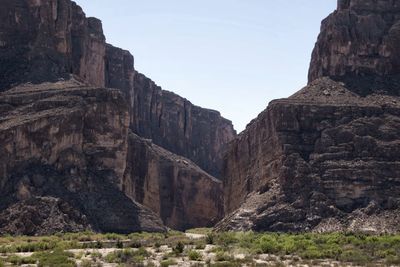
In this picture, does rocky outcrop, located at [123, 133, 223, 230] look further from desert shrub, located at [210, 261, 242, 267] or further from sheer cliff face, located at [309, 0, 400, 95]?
desert shrub, located at [210, 261, 242, 267]

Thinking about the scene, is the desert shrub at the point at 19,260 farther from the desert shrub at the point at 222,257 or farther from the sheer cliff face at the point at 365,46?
the sheer cliff face at the point at 365,46

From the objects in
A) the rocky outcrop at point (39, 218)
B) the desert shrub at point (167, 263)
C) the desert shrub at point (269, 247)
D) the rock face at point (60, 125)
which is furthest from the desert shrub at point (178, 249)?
the rock face at point (60, 125)

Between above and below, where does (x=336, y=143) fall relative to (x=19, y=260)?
above

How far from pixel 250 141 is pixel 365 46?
21.5 m

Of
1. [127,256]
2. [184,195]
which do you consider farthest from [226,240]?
[184,195]

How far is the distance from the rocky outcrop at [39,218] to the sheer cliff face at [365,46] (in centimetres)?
4433

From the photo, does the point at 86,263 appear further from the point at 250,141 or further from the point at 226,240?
the point at 250,141

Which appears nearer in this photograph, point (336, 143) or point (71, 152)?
point (71, 152)

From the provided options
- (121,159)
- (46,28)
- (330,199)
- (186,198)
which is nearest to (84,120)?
(121,159)

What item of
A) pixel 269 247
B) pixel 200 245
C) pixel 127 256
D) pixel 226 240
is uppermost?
pixel 226 240

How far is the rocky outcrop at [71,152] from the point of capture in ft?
321

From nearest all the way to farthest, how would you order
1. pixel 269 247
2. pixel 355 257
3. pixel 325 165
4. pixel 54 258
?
pixel 54 258
pixel 355 257
pixel 269 247
pixel 325 165

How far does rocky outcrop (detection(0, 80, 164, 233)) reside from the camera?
97.8 meters

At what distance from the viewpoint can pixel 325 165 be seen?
10138cm
